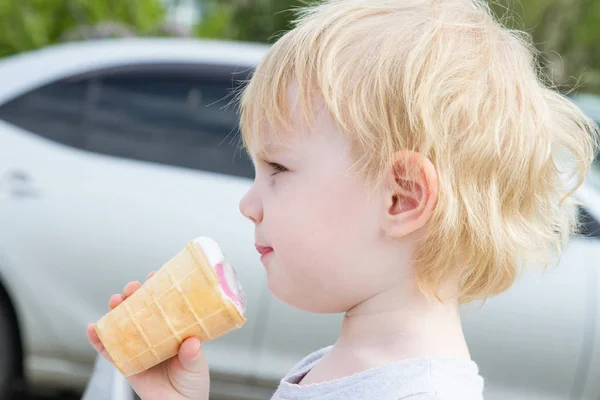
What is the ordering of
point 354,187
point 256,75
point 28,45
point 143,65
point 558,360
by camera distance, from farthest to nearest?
point 28,45 < point 143,65 < point 558,360 < point 256,75 < point 354,187

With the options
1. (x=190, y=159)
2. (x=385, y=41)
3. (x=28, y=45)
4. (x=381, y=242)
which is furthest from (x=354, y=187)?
(x=28, y=45)

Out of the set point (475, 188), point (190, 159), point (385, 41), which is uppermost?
point (385, 41)

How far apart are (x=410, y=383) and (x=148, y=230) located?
8.01 ft

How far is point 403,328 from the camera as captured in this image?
1.34 m

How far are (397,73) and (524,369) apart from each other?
255 centimetres

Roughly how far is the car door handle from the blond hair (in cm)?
232

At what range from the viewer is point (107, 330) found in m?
1.41

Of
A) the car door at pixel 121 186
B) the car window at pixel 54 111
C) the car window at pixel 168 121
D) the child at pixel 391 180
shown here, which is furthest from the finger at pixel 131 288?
the car window at pixel 54 111

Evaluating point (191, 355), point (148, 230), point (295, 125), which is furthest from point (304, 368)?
point (148, 230)

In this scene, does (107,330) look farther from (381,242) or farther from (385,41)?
(385,41)

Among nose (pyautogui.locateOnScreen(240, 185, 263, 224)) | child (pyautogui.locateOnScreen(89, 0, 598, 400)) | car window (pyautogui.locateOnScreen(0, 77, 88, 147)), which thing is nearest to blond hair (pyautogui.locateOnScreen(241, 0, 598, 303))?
child (pyautogui.locateOnScreen(89, 0, 598, 400))

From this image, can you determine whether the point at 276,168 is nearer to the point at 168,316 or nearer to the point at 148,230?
the point at 168,316

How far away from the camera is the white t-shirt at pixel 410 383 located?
1.22 m

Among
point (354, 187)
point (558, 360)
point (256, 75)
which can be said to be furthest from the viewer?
point (558, 360)
